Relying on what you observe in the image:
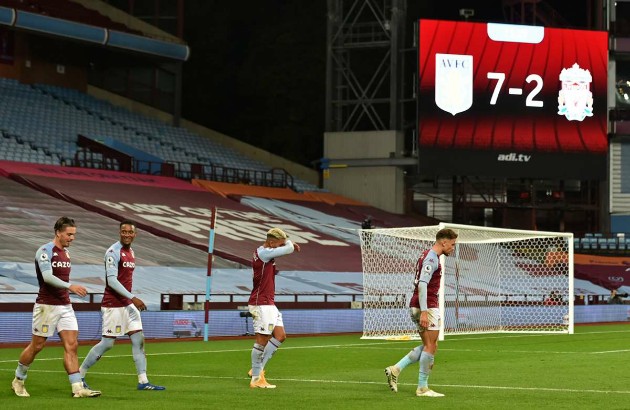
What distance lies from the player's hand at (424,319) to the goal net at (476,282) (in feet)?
53.1

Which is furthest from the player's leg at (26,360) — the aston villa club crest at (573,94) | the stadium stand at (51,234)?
the aston villa club crest at (573,94)

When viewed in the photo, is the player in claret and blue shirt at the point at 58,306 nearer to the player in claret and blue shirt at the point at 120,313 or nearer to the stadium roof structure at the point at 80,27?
the player in claret and blue shirt at the point at 120,313

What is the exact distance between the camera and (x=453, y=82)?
49.3m

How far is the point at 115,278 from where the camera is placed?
1448cm

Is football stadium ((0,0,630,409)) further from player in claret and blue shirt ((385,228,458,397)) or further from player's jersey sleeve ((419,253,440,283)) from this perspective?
player's jersey sleeve ((419,253,440,283))

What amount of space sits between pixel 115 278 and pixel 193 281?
20.9m

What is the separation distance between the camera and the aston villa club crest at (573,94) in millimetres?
50375

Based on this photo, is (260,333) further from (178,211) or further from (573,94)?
(573,94)

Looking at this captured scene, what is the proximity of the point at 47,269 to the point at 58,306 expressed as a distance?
52cm

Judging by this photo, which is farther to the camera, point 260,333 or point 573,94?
point 573,94

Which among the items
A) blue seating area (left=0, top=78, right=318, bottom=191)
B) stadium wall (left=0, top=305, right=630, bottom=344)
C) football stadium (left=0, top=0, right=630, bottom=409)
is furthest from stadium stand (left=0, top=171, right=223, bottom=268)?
stadium wall (left=0, top=305, right=630, bottom=344)

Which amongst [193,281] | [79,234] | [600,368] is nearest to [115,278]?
[600,368]

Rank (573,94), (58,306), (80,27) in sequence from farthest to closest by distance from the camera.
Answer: (80,27) → (573,94) → (58,306)

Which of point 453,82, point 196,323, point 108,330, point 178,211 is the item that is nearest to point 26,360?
point 108,330
